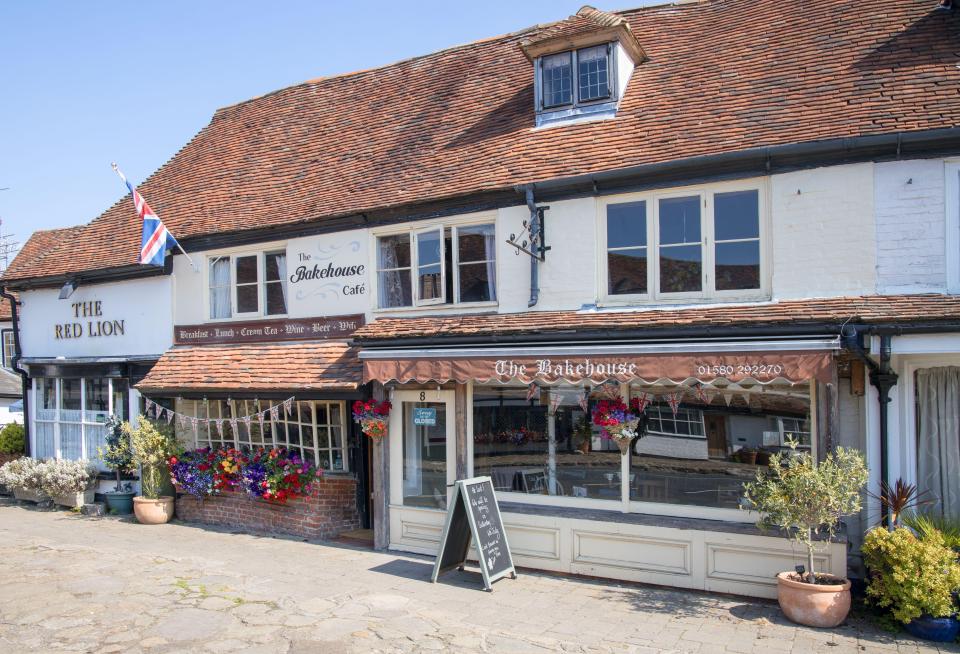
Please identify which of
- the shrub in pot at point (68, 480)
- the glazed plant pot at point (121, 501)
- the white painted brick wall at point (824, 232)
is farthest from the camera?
the shrub in pot at point (68, 480)

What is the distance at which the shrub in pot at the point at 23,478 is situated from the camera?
15828 mm

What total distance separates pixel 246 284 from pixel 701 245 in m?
8.15

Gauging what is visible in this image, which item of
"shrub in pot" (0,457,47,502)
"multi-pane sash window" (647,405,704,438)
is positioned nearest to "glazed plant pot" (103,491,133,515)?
"shrub in pot" (0,457,47,502)

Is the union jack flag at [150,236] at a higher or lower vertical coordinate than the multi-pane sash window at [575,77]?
lower

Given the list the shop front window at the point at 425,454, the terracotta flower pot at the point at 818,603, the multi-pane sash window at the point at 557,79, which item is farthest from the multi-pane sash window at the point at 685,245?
the terracotta flower pot at the point at 818,603

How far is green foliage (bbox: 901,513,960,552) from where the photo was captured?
7.84 metres

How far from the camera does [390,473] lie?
1172 cm

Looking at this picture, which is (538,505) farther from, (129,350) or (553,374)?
(129,350)

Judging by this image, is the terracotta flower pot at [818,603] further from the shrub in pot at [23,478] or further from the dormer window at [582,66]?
the shrub in pot at [23,478]

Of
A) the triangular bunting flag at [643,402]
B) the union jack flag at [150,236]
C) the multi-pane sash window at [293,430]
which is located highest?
the union jack flag at [150,236]

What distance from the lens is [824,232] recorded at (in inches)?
358

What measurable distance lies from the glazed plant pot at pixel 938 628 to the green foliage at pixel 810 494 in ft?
3.32

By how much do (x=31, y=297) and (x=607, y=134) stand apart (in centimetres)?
1329

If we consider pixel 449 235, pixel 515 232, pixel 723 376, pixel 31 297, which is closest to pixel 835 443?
Answer: pixel 723 376
